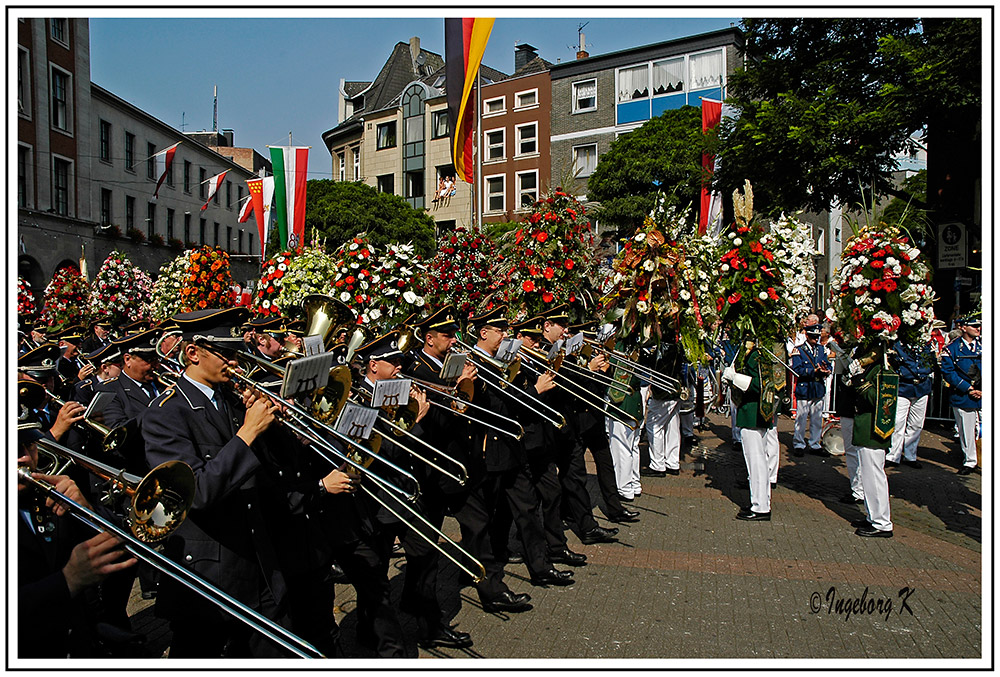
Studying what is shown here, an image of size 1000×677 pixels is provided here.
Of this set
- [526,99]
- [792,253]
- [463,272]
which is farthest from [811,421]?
[526,99]

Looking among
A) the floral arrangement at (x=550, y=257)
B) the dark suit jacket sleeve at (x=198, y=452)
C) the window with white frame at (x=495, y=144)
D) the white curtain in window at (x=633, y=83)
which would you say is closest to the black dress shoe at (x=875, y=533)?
the floral arrangement at (x=550, y=257)

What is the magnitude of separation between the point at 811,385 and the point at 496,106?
3610 centimetres

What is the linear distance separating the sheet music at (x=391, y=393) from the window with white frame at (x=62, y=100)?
30230mm

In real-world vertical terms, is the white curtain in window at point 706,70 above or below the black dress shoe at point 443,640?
→ above

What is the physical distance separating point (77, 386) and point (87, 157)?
29.7 m

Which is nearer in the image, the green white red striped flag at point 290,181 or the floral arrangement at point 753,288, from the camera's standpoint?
the floral arrangement at point 753,288

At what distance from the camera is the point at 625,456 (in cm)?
907

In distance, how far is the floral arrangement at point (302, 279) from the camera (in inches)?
330

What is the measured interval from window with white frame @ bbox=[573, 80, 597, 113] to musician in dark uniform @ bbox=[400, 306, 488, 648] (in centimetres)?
3713

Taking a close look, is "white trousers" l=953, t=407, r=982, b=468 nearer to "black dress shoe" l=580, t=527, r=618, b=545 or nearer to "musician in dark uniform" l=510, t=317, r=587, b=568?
"black dress shoe" l=580, t=527, r=618, b=545

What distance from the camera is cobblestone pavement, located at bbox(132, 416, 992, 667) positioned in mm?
5066

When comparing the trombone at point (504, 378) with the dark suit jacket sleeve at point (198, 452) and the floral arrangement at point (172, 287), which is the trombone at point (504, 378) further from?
the floral arrangement at point (172, 287)

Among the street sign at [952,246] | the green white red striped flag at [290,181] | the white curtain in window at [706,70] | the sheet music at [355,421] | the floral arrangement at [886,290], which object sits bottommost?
the sheet music at [355,421]

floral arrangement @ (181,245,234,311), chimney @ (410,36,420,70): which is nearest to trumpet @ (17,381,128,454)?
floral arrangement @ (181,245,234,311)
